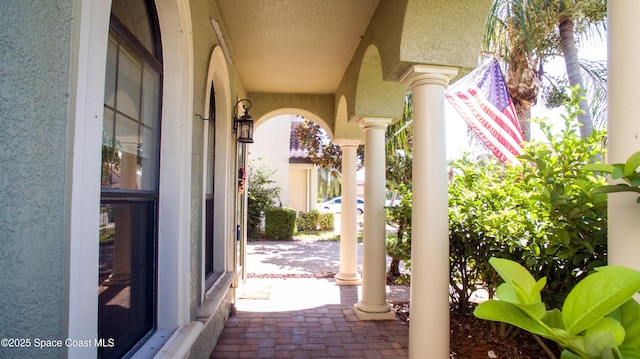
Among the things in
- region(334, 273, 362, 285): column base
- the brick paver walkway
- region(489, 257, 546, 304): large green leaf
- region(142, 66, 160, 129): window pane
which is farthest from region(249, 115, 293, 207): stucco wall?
region(489, 257, 546, 304): large green leaf

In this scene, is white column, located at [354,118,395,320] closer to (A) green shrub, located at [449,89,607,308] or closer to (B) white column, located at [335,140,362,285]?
(A) green shrub, located at [449,89,607,308]

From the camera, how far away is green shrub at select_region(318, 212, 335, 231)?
15.6 metres

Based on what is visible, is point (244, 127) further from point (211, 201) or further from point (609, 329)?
point (609, 329)

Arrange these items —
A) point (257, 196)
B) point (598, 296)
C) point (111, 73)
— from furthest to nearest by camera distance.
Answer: point (257, 196) → point (111, 73) → point (598, 296)

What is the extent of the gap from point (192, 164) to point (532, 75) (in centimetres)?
735

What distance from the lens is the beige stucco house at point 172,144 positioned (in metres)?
1.18

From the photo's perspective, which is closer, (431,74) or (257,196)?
(431,74)

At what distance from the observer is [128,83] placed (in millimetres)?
2211

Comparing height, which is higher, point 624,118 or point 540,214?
point 624,118

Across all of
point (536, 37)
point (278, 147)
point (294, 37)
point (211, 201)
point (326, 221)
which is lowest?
point (326, 221)

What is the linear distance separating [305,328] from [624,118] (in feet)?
13.6

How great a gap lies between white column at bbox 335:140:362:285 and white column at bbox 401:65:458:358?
144 inches

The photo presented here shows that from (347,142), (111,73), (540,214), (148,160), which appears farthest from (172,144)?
(347,142)

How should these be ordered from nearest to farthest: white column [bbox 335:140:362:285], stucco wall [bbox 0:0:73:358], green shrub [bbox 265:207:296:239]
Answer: stucco wall [bbox 0:0:73:358] < white column [bbox 335:140:362:285] < green shrub [bbox 265:207:296:239]
